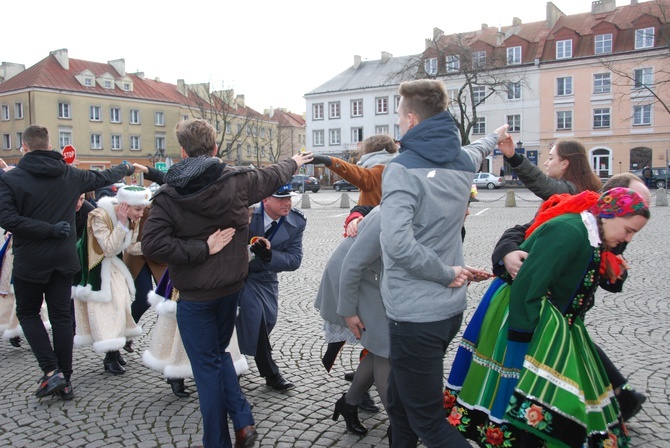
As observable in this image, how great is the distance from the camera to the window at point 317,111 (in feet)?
205

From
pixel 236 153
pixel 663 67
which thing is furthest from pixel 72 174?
pixel 236 153

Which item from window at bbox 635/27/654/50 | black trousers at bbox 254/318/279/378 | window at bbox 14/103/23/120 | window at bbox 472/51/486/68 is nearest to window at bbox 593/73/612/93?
window at bbox 635/27/654/50

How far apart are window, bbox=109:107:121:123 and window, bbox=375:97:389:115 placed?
27.1 m

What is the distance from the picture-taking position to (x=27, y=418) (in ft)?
13.3

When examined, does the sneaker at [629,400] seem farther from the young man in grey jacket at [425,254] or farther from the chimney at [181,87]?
the chimney at [181,87]

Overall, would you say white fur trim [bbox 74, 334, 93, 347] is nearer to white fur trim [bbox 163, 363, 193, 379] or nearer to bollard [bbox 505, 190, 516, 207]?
white fur trim [bbox 163, 363, 193, 379]

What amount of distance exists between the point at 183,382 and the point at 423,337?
2602 millimetres

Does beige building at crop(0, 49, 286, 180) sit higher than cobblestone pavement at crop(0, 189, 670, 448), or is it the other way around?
beige building at crop(0, 49, 286, 180)

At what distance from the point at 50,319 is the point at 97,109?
2347 inches

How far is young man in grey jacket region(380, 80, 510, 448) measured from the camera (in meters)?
2.52

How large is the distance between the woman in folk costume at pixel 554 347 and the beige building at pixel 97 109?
50735 millimetres

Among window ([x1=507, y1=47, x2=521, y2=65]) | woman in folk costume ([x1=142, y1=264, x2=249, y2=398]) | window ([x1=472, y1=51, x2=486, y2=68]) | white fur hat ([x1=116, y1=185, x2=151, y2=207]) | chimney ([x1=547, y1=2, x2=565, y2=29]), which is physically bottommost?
woman in folk costume ([x1=142, y1=264, x2=249, y2=398])

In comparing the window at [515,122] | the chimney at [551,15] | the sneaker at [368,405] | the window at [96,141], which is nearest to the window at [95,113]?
the window at [96,141]

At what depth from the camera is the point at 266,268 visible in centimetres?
423
